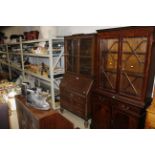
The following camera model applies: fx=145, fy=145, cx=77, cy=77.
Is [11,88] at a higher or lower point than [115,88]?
lower

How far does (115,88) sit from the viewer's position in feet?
6.59

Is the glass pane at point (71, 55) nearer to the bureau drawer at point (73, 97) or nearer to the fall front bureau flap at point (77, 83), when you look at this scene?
the fall front bureau flap at point (77, 83)

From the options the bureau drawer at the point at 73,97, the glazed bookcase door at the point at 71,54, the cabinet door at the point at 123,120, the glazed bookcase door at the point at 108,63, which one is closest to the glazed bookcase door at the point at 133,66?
the glazed bookcase door at the point at 108,63

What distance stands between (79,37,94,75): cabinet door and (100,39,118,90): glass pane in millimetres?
228

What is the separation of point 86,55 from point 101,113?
976mm

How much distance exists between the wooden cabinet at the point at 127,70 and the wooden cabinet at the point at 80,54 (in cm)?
20

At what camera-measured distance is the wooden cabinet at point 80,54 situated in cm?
233

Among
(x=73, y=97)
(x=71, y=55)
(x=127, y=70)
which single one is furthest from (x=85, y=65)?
(x=127, y=70)

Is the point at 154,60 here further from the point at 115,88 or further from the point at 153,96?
the point at 115,88

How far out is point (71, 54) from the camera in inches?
110
